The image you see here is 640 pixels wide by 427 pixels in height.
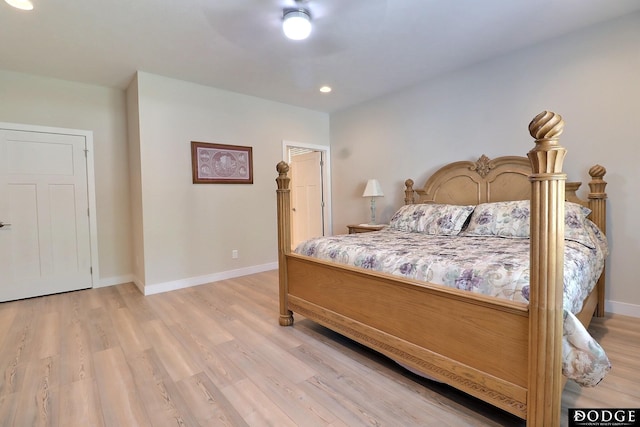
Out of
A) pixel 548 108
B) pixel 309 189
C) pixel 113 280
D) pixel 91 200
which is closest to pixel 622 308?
pixel 548 108

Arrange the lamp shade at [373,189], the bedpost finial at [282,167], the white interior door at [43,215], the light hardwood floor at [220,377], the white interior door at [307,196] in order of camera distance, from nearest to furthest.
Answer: the light hardwood floor at [220,377] < the bedpost finial at [282,167] < the white interior door at [43,215] < the lamp shade at [373,189] < the white interior door at [307,196]

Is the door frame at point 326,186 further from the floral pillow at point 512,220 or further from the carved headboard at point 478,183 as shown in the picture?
the floral pillow at point 512,220

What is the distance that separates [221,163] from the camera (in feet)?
13.5

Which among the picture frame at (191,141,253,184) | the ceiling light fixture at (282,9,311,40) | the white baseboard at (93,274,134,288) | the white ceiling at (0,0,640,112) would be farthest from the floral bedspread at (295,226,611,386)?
the white baseboard at (93,274,134,288)

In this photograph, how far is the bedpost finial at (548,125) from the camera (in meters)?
1.13

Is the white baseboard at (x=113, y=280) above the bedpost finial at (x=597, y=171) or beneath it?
beneath

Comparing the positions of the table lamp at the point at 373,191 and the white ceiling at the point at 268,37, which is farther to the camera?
the table lamp at the point at 373,191

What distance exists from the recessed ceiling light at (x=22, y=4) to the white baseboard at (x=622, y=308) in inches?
207

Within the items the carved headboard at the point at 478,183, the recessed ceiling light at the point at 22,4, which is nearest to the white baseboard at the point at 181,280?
the carved headboard at the point at 478,183

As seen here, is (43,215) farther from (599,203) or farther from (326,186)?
(599,203)

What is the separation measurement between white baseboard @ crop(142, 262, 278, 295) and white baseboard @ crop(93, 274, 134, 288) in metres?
0.32

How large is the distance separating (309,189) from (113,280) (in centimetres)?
327

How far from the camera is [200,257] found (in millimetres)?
3965

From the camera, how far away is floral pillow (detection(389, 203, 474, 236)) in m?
2.99
